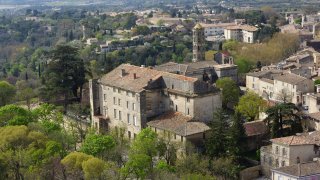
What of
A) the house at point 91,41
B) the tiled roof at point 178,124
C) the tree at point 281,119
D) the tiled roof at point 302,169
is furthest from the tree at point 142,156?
the house at point 91,41

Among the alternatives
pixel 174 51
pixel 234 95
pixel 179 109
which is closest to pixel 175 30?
pixel 174 51

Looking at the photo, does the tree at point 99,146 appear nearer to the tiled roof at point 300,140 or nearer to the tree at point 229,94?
the tiled roof at point 300,140

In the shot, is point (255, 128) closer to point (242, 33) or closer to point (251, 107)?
point (251, 107)

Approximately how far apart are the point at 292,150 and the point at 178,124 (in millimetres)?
10511

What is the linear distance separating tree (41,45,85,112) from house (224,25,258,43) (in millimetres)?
51159

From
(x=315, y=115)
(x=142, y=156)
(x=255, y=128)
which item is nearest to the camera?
(x=142, y=156)

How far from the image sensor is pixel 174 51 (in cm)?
10269

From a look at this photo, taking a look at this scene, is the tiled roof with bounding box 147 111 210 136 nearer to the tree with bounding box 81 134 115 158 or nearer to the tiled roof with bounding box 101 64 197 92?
the tiled roof with bounding box 101 64 197 92

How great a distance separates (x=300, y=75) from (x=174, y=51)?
37.8 metres

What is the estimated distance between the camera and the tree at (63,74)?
65.1 m

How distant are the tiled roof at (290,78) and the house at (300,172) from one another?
868 inches

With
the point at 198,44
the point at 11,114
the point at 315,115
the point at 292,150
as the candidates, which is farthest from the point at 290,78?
the point at 11,114

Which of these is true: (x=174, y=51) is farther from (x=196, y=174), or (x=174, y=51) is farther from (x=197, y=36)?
(x=196, y=174)

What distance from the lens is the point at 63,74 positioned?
65.3 metres
